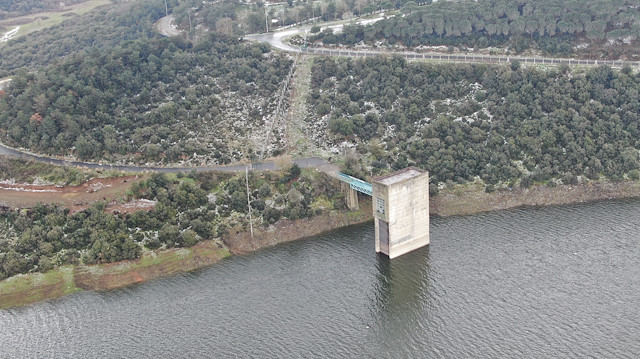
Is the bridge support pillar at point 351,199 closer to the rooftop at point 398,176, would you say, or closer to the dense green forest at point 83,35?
the rooftop at point 398,176

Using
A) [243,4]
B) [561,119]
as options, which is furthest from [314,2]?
[561,119]

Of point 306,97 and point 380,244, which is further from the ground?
point 306,97

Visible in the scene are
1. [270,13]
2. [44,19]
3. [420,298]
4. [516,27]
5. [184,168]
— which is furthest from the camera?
[44,19]

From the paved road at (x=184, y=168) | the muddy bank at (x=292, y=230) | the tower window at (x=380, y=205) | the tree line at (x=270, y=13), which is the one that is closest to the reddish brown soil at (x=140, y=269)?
the muddy bank at (x=292, y=230)

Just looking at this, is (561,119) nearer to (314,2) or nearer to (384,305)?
(384,305)

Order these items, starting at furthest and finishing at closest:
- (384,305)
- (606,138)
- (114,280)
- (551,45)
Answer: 1. (551,45)
2. (606,138)
3. (114,280)
4. (384,305)

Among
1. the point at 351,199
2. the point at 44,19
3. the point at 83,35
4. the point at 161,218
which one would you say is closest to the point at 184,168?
the point at 161,218

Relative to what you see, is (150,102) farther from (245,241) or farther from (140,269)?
(140,269)

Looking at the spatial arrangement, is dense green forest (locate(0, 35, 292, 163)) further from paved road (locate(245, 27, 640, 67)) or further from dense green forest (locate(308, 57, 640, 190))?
dense green forest (locate(308, 57, 640, 190))
